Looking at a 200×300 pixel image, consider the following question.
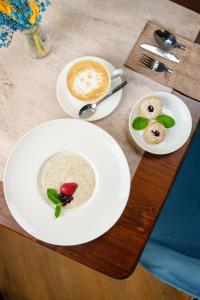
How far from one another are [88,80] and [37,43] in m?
0.19

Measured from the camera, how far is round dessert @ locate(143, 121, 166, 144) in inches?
39.9

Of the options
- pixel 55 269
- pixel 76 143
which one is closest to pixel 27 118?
pixel 76 143

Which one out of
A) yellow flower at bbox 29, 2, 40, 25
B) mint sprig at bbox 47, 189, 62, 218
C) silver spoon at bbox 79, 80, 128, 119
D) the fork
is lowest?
mint sprig at bbox 47, 189, 62, 218

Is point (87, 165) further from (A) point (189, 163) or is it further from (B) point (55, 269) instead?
(B) point (55, 269)

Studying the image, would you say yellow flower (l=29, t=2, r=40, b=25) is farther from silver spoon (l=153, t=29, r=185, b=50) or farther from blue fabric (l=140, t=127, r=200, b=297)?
blue fabric (l=140, t=127, r=200, b=297)

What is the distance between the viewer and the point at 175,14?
3.79 feet

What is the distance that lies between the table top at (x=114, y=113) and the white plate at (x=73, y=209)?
5 cm

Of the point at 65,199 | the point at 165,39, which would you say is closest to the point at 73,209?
the point at 65,199

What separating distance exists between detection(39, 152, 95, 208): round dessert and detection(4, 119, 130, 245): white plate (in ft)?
0.05

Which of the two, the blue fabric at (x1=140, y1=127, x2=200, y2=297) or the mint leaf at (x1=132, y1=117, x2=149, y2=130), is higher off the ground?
the mint leaf at (x1=132, y1=117, x2=149, y2=130)

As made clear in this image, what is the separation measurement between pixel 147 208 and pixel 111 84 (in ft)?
1.29

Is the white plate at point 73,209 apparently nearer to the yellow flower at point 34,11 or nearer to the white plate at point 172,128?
the white plate at point 172,128

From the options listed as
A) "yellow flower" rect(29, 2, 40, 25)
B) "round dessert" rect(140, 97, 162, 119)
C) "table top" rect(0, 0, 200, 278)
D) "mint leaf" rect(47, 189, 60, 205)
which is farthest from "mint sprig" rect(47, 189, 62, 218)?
"yellow flower" rect(29, 2, 40, 25)

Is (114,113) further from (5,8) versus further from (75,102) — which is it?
(5,8)
